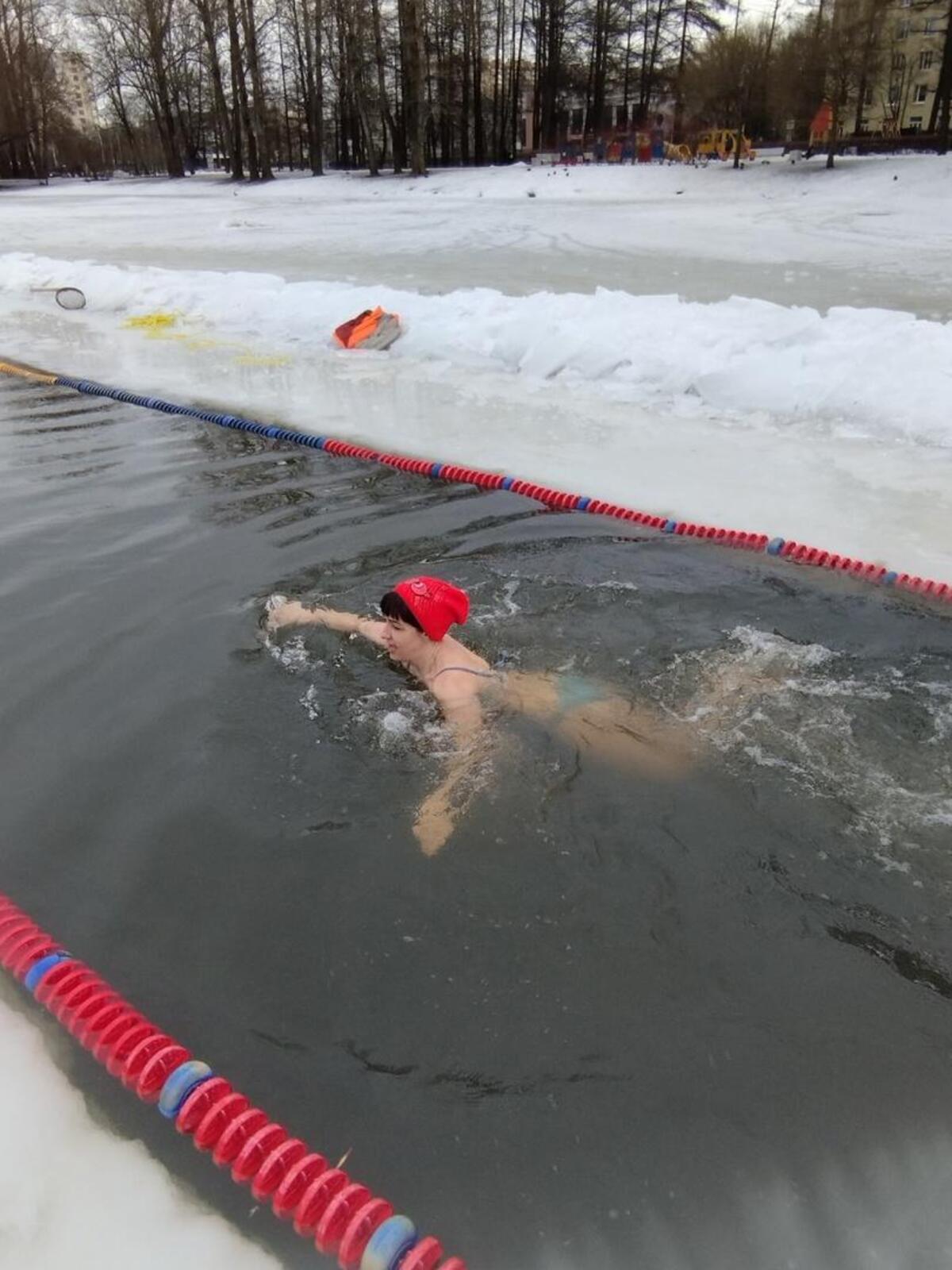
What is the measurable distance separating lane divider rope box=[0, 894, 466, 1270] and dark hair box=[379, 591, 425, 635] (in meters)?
1.70

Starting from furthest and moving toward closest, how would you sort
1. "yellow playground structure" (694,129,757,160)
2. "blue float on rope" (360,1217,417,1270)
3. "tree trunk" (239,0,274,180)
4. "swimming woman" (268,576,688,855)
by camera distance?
"yellow playground structure" (694,129,757,160), "tree trunk" (239,0,274,180), "swimming woman" (268,576,688,855), "blue float on rope" (360,1217,417,1270)

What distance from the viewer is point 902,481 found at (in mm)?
5590

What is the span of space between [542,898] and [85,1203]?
1319mm

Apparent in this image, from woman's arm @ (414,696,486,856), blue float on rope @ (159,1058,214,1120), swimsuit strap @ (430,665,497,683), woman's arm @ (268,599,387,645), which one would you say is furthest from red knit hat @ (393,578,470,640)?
blue float on rope @ (159,1058,214,1120)

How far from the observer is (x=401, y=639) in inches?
146

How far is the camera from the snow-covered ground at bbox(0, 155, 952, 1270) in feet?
15.3

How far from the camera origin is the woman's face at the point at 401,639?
3.66m

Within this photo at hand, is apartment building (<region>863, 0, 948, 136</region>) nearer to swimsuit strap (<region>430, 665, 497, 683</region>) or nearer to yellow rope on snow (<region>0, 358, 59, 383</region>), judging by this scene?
yellow rope on snow (<region>0, 358, 59, 383</region>)

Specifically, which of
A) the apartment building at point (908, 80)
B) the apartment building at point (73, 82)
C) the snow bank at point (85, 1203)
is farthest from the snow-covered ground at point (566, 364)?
the apartment building at point (73, 82)

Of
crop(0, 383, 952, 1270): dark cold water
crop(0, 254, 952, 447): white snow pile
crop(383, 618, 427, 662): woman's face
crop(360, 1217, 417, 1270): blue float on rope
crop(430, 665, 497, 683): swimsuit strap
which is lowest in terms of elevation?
crop(0, 383, 952, 1270): dark cold water

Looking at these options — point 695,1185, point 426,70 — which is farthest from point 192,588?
point 426,70

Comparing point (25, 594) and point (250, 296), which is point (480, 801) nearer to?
point (25, 594)

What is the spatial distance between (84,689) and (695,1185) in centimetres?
283

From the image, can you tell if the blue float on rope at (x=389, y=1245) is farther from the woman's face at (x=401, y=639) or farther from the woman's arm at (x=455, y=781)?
the woman's face at (x=401, y=639)
